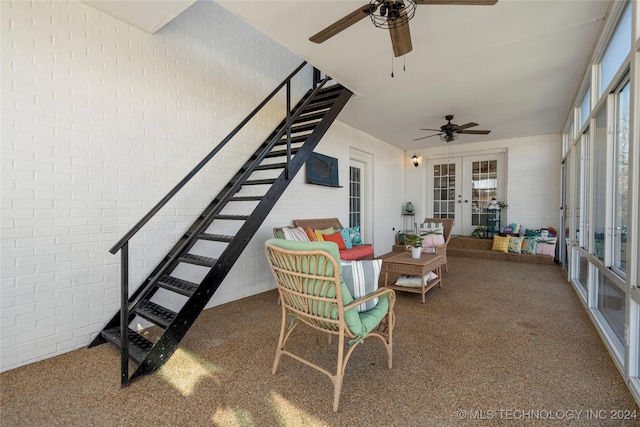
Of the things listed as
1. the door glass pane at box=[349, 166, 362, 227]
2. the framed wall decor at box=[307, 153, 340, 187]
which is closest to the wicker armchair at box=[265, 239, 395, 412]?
the framed wall decor at box=[307, 153, 340, 187]

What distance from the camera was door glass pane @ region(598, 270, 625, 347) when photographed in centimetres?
235

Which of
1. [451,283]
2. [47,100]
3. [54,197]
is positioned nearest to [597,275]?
[451,283]

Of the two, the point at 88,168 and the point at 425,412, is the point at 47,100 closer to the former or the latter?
the point at 88,168

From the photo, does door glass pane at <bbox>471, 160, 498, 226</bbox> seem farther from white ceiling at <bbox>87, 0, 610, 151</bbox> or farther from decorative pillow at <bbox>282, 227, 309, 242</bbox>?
decorative pillow at <bbox>282, 227, 309, 242</bbox>

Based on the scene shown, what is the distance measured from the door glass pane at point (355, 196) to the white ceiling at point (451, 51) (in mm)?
1526

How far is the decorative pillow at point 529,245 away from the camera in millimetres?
6006

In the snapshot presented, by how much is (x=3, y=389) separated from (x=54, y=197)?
4.25ft

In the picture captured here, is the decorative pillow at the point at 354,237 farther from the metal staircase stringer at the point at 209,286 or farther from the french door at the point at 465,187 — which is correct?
the french door at the point at 465,187

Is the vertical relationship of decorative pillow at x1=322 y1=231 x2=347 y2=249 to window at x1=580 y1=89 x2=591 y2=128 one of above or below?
below

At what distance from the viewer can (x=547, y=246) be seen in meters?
5.93

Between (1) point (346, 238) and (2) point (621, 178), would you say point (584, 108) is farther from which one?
(1) point (346, 238)

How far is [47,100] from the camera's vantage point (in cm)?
222

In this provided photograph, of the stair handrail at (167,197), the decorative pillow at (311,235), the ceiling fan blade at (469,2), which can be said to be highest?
the ceiling fan blade at (469,2)

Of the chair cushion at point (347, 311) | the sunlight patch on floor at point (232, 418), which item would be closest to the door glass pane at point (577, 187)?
the chair cushion at point (347, 311)
